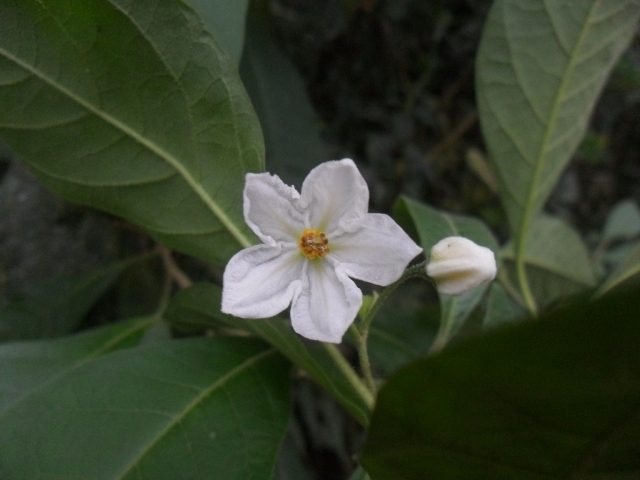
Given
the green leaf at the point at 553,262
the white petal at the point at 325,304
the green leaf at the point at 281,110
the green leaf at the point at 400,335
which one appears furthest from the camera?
the green leaf at the point at 553,262

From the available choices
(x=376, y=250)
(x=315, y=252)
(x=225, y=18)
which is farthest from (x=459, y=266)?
(x=225, y=18)

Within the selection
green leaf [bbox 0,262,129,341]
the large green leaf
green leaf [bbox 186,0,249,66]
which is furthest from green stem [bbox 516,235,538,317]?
green leaf [bbox 0,262,129,341]

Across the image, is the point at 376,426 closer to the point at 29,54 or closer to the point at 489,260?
the point at 489,260

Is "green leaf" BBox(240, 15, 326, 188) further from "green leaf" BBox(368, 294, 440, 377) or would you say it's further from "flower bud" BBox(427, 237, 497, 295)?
"flower bud" BBox(427, 237, 497, 295)

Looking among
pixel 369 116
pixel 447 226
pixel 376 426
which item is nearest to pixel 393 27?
pixel 369 116

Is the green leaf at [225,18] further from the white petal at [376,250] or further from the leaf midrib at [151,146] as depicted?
the white petal at [376,250]

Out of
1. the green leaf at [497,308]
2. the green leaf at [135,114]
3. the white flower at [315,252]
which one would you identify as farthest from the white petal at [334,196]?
the green leaf at [497,308]
